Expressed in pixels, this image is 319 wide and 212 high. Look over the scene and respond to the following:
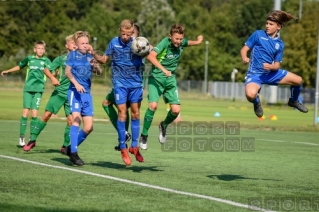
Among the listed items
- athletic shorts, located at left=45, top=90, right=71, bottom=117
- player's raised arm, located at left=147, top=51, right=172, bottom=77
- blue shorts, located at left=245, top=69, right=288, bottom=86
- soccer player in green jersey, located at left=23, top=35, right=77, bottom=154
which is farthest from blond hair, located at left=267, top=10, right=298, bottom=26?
athletic shorts, located at left=45, top=90, right=71, bottom=117

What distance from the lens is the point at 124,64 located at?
41.6 ft

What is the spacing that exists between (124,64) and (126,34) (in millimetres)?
521

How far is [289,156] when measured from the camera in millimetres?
16703

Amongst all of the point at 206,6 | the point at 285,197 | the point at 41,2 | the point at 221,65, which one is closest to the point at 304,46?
the point at 221,65

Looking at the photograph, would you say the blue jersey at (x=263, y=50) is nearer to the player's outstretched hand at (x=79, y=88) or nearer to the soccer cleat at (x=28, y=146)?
the player's outstretched hand at (x=79, y=88)

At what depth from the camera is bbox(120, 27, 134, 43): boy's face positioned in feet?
41.1

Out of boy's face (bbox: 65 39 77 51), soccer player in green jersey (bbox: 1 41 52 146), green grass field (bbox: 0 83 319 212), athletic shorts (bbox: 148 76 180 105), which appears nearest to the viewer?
green grass field (bbox: 0 83 319 212)

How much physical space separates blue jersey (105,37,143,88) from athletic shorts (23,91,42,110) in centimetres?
477

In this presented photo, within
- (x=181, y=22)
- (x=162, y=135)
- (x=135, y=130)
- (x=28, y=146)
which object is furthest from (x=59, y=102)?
(x=181, y=22)

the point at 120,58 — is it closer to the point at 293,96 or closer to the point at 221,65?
the point at 293,96

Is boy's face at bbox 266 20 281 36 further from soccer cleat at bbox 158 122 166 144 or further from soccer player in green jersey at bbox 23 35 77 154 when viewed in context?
soccer player in green jersey at bbox 23 35 77 154

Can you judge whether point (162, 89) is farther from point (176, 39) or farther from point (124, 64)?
point (124, 64)

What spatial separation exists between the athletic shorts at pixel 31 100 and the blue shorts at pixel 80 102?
4212 millimetres

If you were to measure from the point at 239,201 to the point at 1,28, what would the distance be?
9853 centimetres
